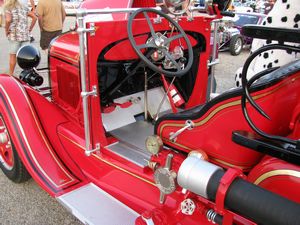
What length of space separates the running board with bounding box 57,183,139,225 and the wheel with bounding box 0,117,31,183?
728mm

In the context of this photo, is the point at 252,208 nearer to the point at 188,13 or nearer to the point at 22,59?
the point at 188,13

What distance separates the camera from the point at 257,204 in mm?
1306

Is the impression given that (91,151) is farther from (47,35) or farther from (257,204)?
(47,35)

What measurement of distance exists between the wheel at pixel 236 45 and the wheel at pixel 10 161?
22.8 feet

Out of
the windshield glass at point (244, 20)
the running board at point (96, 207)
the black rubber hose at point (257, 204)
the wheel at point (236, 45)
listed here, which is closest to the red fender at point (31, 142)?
the running board at point (96, 207)

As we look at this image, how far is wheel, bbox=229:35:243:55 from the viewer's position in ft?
28.6

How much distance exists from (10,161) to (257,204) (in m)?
2.37

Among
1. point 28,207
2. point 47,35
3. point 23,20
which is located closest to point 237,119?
point 28,207

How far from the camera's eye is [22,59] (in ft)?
10.8

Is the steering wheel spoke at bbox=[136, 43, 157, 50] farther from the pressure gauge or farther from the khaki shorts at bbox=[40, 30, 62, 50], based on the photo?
the khaki shorts at bbox=[40, 30, 62, 50]

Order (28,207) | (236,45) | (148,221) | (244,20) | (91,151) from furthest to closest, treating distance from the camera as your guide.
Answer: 1. (244,20)
2. (236,45)
3. (28,207)
4. (91,151)
5. (148,221)

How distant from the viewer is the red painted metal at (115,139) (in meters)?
1.62

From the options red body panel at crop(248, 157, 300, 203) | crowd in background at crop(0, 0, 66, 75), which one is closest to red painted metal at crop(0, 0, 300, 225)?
red body panel at crop(248, 157, 300, 203)

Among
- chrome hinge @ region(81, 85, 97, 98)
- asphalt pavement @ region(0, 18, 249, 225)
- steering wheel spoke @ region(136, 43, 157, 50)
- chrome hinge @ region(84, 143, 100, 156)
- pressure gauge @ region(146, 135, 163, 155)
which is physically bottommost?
asphalt pavement @ region(0, 18, 249, 225)
